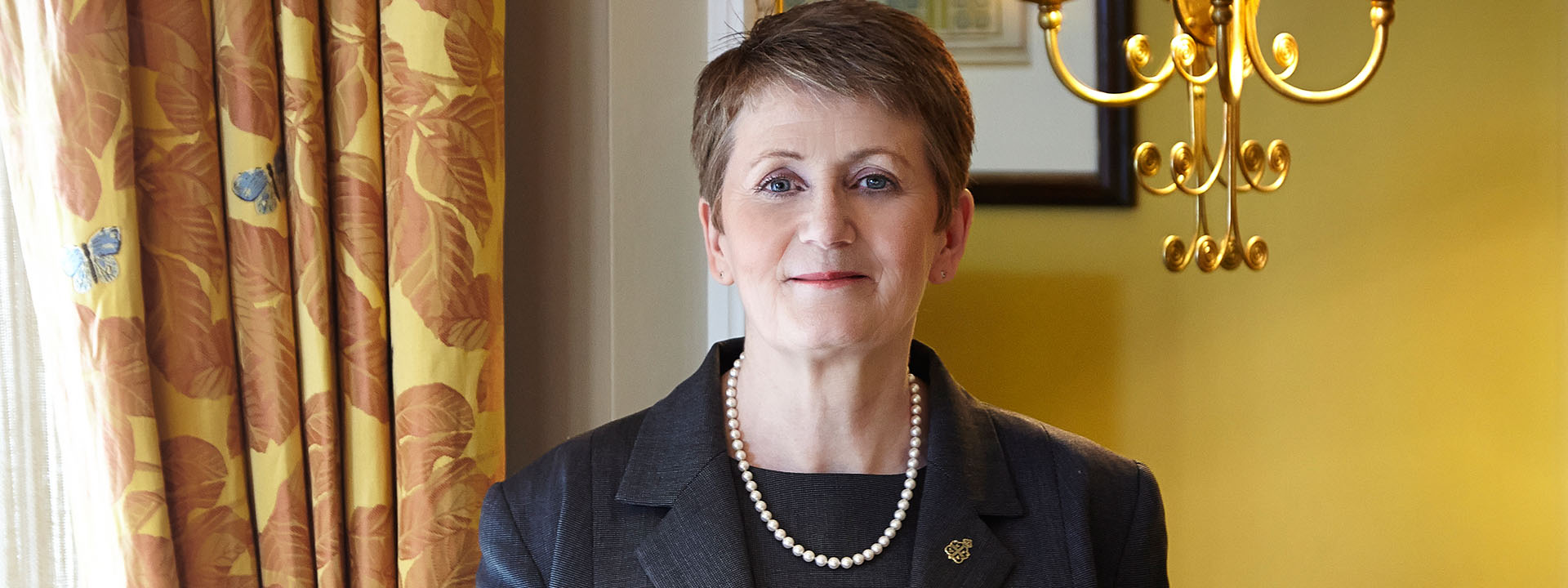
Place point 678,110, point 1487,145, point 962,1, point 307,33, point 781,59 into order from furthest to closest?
point 1487,145
point 962,1
point 678,110
point 307,33
point 781,59

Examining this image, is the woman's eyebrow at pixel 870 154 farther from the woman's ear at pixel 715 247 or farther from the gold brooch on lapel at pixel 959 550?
the gold brooch on lapel at pixel 959 550

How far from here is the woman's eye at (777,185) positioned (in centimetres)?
115

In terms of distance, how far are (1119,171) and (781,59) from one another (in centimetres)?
91

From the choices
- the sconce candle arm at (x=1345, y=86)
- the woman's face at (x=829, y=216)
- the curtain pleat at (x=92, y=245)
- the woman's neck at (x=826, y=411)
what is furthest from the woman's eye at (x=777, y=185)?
the sconce candle arm at (x=1345, y=86)

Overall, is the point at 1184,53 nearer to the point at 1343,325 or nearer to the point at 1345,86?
the point at 1345,86

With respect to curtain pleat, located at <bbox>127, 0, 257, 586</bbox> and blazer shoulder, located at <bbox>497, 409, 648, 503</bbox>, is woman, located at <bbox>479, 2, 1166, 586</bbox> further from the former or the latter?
curtain pleat, located at <bbox>127, 0, 257, 586</bbox>

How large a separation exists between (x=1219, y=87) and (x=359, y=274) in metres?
1.12

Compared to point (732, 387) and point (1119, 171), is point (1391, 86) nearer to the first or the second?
point (1119, 171)

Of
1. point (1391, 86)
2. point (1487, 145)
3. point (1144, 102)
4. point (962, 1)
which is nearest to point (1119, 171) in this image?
point (1144, 102)

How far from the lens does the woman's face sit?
113 cm

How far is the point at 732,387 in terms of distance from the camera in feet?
4.24

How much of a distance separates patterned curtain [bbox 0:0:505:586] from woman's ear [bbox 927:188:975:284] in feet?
1.78

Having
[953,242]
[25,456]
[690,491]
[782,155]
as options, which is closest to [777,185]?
[782,155]

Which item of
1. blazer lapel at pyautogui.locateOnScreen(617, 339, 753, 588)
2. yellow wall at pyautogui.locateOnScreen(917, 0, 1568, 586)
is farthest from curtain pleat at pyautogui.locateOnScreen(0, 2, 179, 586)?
yellow wall at pyautogui.locateOnScreen(917, 0, 1568, 586)
